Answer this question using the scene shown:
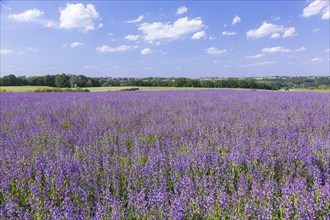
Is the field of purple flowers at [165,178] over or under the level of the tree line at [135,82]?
under

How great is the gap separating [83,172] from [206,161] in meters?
1.38

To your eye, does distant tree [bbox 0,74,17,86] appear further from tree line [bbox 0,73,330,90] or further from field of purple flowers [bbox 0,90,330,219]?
field of purple flowers [bbox 0,90,330,219]

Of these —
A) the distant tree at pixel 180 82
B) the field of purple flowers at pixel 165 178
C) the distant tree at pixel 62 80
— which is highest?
the distant tree at pixel 62 80

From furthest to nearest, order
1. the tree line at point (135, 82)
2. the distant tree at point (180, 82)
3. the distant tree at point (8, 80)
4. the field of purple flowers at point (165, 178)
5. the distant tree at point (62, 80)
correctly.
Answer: the distant tree at point (62, 80)
the distant tree at point (8, 80)
the distant tree at point (180, 82)
the tree line at point (135, 82)
the field of purple flowers at point (165, 178)

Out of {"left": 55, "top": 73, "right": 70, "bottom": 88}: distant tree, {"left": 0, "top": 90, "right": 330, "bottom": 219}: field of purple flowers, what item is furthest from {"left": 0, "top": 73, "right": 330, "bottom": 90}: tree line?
{"left": 0, "top": 90, "right": 330, "bottom": 219}: field of purple flowers

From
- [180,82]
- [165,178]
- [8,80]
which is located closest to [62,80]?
[8,80]

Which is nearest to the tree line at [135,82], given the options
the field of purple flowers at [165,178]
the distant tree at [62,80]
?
the distant tree at [62,80]

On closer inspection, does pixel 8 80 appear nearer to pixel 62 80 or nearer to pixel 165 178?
pixel 62 80

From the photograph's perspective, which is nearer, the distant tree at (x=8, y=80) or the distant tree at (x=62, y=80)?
the distant tree at (x=8, y=80)

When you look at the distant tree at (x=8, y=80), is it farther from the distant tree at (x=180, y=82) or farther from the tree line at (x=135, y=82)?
the distant tree at (x=180, y=82)

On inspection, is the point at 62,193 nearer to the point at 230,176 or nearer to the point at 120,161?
the point at 120,161

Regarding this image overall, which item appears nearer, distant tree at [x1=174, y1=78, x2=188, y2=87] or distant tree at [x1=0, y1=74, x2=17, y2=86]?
distant tree at [x1=174, y1=78, x2=188, y2=87]

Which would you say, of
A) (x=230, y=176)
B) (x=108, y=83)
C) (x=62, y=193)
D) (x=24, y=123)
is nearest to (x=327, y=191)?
(x=230, y=176)

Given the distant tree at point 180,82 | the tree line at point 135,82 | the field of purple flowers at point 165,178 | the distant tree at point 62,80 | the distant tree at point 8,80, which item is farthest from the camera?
the distant tree at point 62,80
